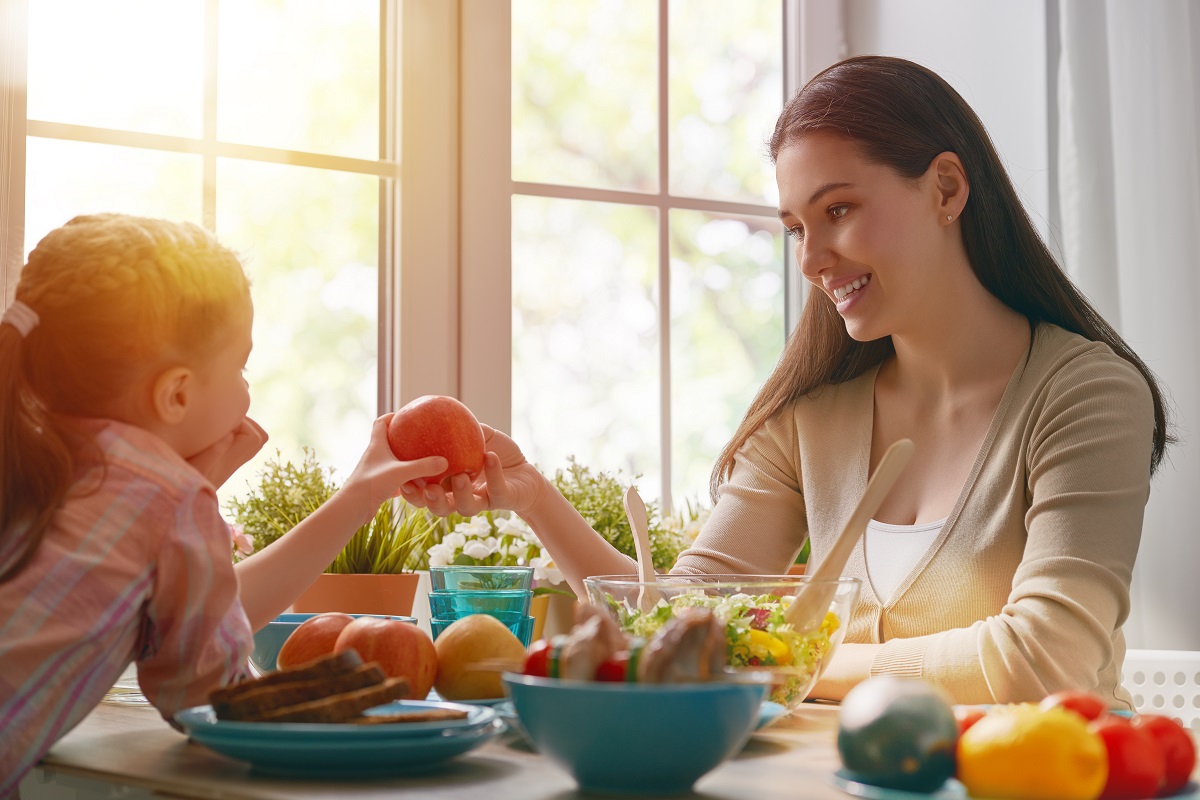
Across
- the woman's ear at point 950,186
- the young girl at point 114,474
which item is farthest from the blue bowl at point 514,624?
the woman's ear at point 950,186

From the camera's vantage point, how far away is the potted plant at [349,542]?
1.47 meters

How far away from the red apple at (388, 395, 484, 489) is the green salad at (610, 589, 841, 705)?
346 millimetres

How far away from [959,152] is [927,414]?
365mm

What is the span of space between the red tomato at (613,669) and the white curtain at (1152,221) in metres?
1.70

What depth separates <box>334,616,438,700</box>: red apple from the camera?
96 centimetres

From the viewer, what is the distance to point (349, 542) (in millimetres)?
1500

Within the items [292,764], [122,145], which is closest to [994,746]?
[292,764]

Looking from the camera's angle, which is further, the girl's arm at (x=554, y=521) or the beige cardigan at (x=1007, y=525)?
the girl's arm at (x=554, y=521)

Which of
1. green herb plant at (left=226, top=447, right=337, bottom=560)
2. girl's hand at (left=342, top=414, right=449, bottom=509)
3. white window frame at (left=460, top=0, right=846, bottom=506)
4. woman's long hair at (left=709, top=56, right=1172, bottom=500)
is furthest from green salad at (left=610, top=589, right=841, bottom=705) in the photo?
white window frame at (left=460, top=0, right=846, bottom=506)

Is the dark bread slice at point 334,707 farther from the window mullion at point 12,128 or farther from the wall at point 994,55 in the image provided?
the wall at point 994,55

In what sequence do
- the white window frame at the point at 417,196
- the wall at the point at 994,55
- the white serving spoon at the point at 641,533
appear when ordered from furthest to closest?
the wall at the point at 994,55
the white window frame at the point at 417,196
the white serving spoon at the point at 641,533

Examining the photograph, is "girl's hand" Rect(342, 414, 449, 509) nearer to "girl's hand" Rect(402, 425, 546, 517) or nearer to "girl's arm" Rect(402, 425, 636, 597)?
"girl's hand" Rect(402, 425, 546, 517)

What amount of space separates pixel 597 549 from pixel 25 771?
0.88 metres

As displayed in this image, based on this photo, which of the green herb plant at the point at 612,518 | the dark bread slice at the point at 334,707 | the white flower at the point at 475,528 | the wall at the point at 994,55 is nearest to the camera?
the dark bread slice at the point at 334,707
